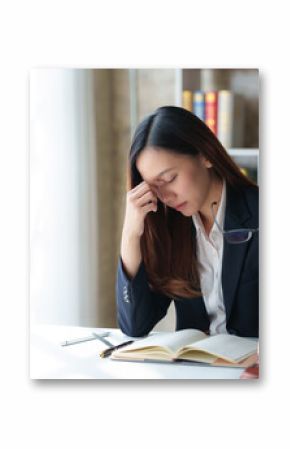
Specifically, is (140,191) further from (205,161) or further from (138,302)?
(138,302)

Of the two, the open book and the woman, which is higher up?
the woman

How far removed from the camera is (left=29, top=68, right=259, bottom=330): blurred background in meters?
1.95

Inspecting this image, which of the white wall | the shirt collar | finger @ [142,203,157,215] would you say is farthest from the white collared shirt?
the white wall

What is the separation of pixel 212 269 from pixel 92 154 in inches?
18.9

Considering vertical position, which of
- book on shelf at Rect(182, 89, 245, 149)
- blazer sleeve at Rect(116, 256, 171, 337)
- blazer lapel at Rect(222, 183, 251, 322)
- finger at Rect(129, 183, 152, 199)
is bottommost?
blazer sleeve at Rect(116, 256, 171, 337)

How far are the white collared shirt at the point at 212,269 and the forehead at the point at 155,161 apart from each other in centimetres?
16

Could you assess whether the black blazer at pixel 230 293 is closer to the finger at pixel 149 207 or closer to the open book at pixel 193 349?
the open book at pixel 193 349

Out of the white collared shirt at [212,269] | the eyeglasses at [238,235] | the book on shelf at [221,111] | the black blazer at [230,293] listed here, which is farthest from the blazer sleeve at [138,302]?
the book on shelf at [221,111]

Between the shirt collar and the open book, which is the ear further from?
the open book

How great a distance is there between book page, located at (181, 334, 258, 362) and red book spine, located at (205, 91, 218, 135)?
0.59 meters

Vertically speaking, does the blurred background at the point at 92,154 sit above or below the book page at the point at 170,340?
above

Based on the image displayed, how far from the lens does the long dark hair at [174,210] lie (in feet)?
6.33

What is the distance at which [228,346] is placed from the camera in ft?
6.38

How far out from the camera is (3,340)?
1.99m
